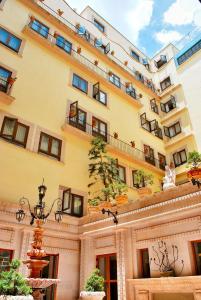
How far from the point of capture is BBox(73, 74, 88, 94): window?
1734 cm

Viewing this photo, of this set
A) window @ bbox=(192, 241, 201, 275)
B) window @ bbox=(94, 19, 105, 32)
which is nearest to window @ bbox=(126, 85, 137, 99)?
window @ bbox=(94, 19, 105, 32)

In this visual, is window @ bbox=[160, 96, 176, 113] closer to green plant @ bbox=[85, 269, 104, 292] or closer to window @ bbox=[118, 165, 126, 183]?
window @ bbox=[118, 165, 126, 183]

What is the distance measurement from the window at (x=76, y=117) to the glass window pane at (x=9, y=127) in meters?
3.60

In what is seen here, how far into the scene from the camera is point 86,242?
12.1 metres

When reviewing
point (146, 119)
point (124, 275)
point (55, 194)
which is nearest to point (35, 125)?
point (55, 194)

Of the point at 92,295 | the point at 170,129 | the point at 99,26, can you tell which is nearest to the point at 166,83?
the point at 170,129

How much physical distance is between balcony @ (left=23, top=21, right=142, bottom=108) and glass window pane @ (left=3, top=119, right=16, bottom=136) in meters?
6.61

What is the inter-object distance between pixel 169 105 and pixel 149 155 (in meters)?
6.81

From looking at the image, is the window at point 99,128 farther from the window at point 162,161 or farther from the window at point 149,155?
the window at point 162,161

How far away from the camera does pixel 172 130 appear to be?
74.0 ft

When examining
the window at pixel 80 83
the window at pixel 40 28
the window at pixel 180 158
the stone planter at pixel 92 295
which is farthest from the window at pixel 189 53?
the stone planter at pixel 92 295

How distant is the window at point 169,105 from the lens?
2330 cm

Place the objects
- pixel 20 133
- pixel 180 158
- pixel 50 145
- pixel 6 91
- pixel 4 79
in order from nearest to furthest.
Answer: pixel 20 133 < pixel 6 91 < pixel 4 79 < pixel 50 145 < pixel 180 158

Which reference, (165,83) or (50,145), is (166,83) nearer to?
(165,83)
